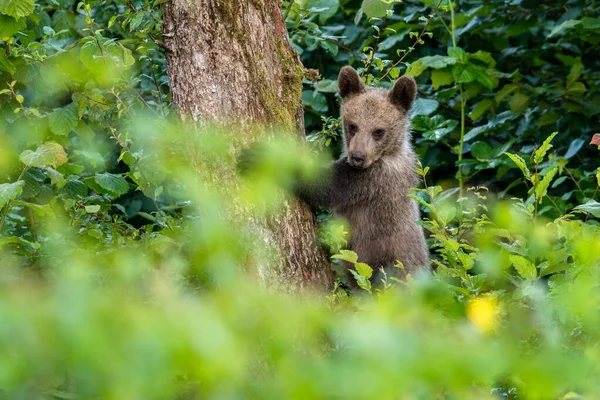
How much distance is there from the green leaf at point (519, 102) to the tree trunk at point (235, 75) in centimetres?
348

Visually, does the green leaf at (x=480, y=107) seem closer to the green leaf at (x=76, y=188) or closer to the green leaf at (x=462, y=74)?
the green leaf at (x=462, y=74)

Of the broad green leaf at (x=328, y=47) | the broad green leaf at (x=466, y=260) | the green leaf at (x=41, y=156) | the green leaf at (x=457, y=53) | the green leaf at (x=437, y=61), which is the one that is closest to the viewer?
the broad green leaf at (x=466, y=260)

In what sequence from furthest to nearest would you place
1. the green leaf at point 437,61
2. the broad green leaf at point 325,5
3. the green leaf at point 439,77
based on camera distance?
the green leaf at point 439,77
the green leaf at point 437,61
the broad green leaf at point 325,5

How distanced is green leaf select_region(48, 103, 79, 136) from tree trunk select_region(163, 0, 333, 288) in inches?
37.8

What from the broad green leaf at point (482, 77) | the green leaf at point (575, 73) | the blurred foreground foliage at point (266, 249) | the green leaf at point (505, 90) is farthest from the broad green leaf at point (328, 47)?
the green leaf at point (575, 73)

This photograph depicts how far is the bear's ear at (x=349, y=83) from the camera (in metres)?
5.15

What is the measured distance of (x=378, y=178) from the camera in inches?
201

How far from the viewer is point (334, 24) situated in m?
8.16

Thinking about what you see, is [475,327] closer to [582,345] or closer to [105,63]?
[582,345]

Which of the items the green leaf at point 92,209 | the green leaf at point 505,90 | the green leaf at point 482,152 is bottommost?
the green leaf at point 482,152

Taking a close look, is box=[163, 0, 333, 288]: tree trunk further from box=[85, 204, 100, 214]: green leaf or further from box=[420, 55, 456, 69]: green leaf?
box=[420, 55, 456, 69]: green leaf

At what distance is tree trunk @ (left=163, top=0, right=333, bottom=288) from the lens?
11.8 ft

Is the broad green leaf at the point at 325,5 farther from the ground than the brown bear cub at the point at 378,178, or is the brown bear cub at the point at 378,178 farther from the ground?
the broad green leaf at the point at 325,5

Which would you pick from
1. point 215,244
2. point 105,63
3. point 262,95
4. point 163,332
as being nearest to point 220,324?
point 163,332
